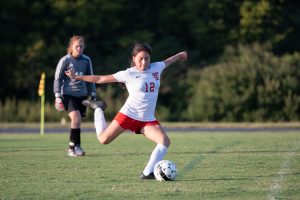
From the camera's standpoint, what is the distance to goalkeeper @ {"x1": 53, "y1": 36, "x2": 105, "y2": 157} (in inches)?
551

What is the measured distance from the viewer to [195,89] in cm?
3762

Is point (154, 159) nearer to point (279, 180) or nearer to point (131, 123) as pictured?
point (131, 123)

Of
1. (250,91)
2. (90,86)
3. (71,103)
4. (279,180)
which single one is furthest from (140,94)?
(250,91)

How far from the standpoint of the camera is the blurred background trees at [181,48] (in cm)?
3562

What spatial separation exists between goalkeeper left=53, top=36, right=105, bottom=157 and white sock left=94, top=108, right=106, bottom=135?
248cm

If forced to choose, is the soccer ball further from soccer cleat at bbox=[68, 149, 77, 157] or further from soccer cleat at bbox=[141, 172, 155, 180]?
soccer cleat at bbox=[68, 149, 77, 157]

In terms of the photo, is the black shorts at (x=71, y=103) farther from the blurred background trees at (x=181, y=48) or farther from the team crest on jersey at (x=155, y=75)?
the blurred background trees at (x=181, y=48)

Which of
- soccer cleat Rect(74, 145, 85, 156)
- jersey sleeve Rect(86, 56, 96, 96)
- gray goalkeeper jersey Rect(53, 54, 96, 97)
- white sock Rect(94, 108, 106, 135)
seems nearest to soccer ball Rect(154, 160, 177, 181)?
white sock Rect(94, 108, 106, 135)

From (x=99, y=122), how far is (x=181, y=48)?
33.7 meters

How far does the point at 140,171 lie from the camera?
1128cm

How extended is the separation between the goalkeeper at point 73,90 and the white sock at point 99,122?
2478 mm

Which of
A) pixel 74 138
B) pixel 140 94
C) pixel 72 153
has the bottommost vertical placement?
pixel 72 153

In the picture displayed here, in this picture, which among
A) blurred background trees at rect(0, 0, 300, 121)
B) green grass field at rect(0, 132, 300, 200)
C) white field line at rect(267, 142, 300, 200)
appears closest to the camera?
white field line at rect(267, 142, 300, 200)

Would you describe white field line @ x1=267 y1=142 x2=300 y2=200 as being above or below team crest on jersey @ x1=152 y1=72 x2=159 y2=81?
below
